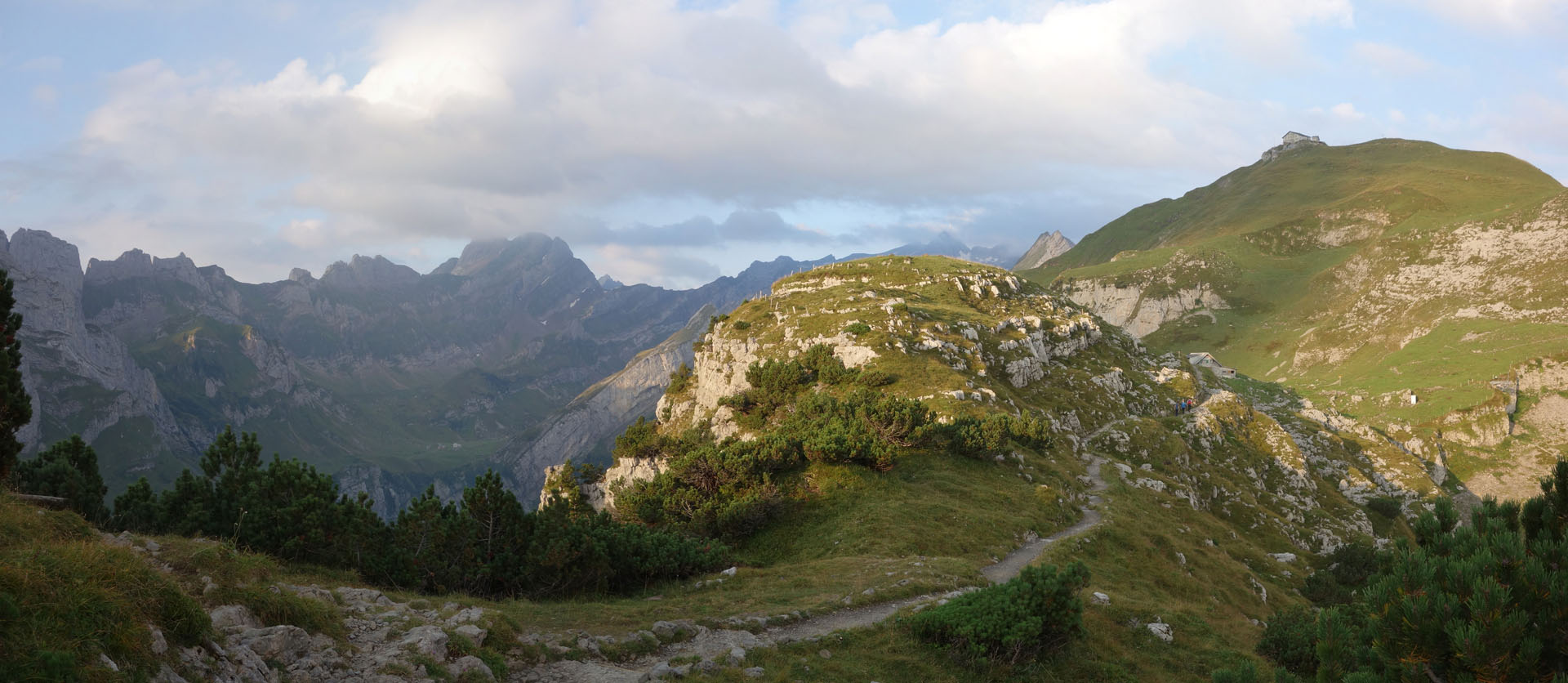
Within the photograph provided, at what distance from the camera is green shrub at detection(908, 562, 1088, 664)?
18.4 metres

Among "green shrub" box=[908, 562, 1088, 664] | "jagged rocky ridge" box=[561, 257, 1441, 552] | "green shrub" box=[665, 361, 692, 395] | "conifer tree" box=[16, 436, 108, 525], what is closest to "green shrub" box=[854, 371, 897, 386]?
"jagged rocky ridge" box=[561, 257, 1441, 552]

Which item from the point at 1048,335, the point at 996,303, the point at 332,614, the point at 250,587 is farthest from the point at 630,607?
the point at 996,303

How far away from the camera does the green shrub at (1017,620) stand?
18375 millimetres

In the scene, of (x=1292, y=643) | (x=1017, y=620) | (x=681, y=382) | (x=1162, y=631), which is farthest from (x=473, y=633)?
(x=681, y=382)

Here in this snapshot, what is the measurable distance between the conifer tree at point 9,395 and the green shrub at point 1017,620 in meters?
23.8

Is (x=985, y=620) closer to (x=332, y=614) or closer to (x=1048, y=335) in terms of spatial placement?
(x=332, y=614)

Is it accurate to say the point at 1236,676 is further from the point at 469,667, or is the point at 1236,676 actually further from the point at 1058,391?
the point at 1058,391

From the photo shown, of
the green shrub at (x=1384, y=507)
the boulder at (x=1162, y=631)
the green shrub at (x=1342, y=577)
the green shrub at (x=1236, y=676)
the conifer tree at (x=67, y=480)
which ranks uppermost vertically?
the conifer tree at (x=67, y=480)

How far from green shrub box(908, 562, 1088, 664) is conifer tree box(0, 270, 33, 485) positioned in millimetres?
23757

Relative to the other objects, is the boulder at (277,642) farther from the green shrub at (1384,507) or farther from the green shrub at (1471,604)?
the green shrub at (1384,507)

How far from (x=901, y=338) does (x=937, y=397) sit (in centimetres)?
1697

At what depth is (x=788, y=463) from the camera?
4056 centimetres

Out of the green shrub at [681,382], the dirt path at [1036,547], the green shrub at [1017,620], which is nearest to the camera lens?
the green shrub at [1017,620]

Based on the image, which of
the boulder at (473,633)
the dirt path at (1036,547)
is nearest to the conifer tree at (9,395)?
the boulder at (473,633)
